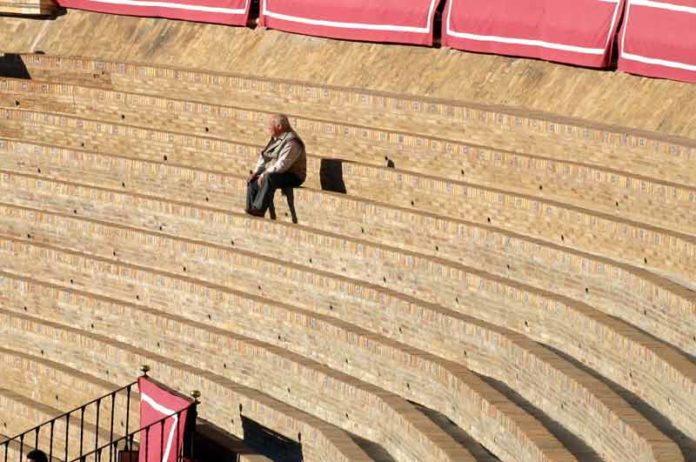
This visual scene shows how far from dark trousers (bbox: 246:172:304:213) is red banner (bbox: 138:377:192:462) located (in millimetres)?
2741

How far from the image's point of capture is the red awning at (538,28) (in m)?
17.9

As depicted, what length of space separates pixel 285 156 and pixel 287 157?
0.02 meters

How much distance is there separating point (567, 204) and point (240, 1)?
777 cm

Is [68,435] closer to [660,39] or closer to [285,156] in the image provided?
[285,156]

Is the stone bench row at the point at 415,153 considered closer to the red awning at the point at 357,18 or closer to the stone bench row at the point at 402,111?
the stone bench row at the point at 402,111

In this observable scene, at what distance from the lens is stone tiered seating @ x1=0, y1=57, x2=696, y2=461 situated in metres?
13.1

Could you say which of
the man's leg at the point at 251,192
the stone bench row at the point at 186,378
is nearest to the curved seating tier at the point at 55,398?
the stone bench row at the point at 186,378

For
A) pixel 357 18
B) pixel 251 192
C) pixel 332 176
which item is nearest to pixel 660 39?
pixel 332 176

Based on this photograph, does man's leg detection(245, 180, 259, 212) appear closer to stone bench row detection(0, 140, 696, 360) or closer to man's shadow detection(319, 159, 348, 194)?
stone bench row detection(0, 140, 696, 360)

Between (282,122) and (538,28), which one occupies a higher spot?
(538,28)

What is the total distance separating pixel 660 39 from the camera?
17.2 meters

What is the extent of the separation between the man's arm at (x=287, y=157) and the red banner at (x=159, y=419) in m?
2.86

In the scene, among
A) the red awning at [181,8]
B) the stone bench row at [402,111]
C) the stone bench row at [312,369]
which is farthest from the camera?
the red awning at [181,8]

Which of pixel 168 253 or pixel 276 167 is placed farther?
pixel 168 253
